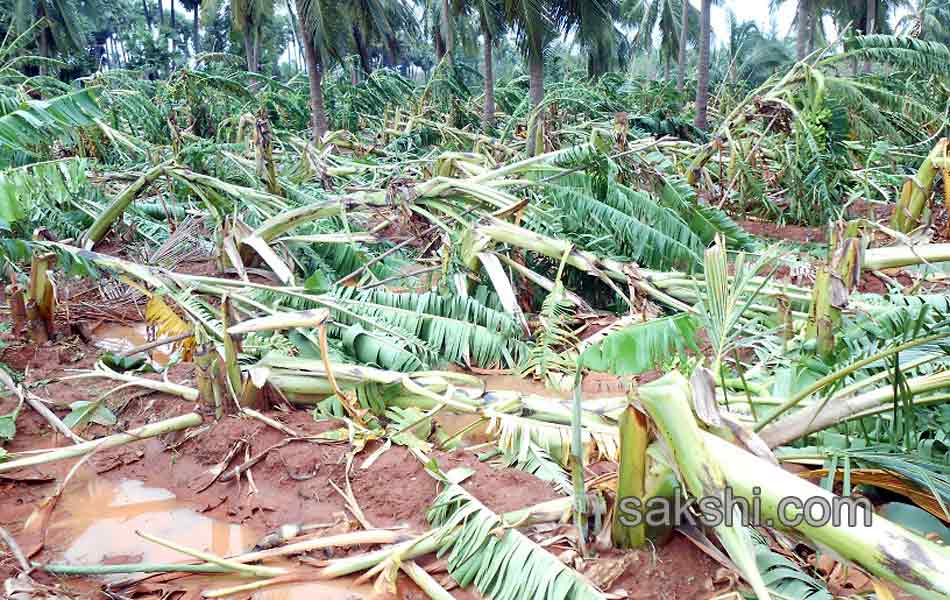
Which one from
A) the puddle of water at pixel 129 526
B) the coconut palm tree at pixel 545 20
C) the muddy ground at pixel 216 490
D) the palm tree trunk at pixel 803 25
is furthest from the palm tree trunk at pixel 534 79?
the palm tree trunk at pixel 803 25

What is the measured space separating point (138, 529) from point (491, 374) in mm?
2239

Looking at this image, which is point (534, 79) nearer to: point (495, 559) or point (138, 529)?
point (138, 529)

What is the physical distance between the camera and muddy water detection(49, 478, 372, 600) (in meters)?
2.78

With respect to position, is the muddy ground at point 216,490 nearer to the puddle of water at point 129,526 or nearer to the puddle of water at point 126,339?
the puddle of water at point 129,526

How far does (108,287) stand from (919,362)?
19.3 ft

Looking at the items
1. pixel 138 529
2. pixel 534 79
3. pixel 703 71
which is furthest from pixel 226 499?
pixel 703 71

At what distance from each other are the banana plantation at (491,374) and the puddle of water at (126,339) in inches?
1.3

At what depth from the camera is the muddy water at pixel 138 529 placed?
278 cm

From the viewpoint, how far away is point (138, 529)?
129 inches

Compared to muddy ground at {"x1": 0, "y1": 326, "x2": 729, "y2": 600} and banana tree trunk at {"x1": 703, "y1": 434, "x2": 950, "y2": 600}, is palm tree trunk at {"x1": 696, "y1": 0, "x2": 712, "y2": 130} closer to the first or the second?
muddy ground at {"x1": 0, "y1": 326, "x2": 729, "y2": 600}

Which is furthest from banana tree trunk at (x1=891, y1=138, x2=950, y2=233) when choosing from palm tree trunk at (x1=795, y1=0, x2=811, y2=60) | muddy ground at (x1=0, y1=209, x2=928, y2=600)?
palm tree trunk at (x1=795, y1=0, x2=811, y2=60)

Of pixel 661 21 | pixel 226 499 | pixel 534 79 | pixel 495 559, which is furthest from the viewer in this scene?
pixel 661 21

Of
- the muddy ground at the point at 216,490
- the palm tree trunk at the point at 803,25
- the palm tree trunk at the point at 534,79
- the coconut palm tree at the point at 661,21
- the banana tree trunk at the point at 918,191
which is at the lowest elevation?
the muddy ground at the point at 216,490

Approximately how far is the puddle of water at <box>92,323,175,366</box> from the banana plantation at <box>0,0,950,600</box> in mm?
34
